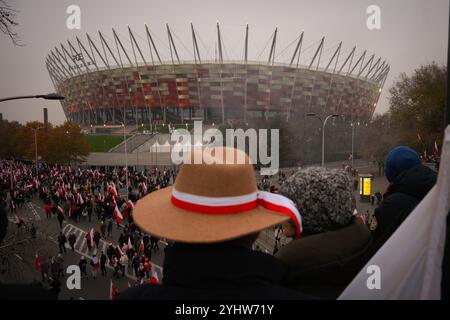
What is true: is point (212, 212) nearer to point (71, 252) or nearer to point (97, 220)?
point (71, 252)

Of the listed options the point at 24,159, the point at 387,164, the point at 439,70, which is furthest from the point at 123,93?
the point at 387,164

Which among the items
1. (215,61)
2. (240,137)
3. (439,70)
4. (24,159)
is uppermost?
(215,61)

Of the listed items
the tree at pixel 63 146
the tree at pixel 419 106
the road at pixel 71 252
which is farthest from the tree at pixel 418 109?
the tree at pixel 63 146

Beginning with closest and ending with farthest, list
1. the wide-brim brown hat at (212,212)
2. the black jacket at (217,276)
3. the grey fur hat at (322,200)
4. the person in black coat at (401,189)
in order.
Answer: the black jacket at (217,276) < the wide-brim brown hat at (212,212) < the grey fur hat at (322,200) < the person in black coat at (401,189)

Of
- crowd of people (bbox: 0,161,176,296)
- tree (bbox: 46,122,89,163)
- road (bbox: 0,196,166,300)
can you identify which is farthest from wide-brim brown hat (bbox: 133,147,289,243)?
tree (bbox: 46,122,89,163)

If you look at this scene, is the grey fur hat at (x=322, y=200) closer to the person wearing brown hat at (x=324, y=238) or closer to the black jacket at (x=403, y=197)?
the person wearing brown hat at (x=324, y=238)
